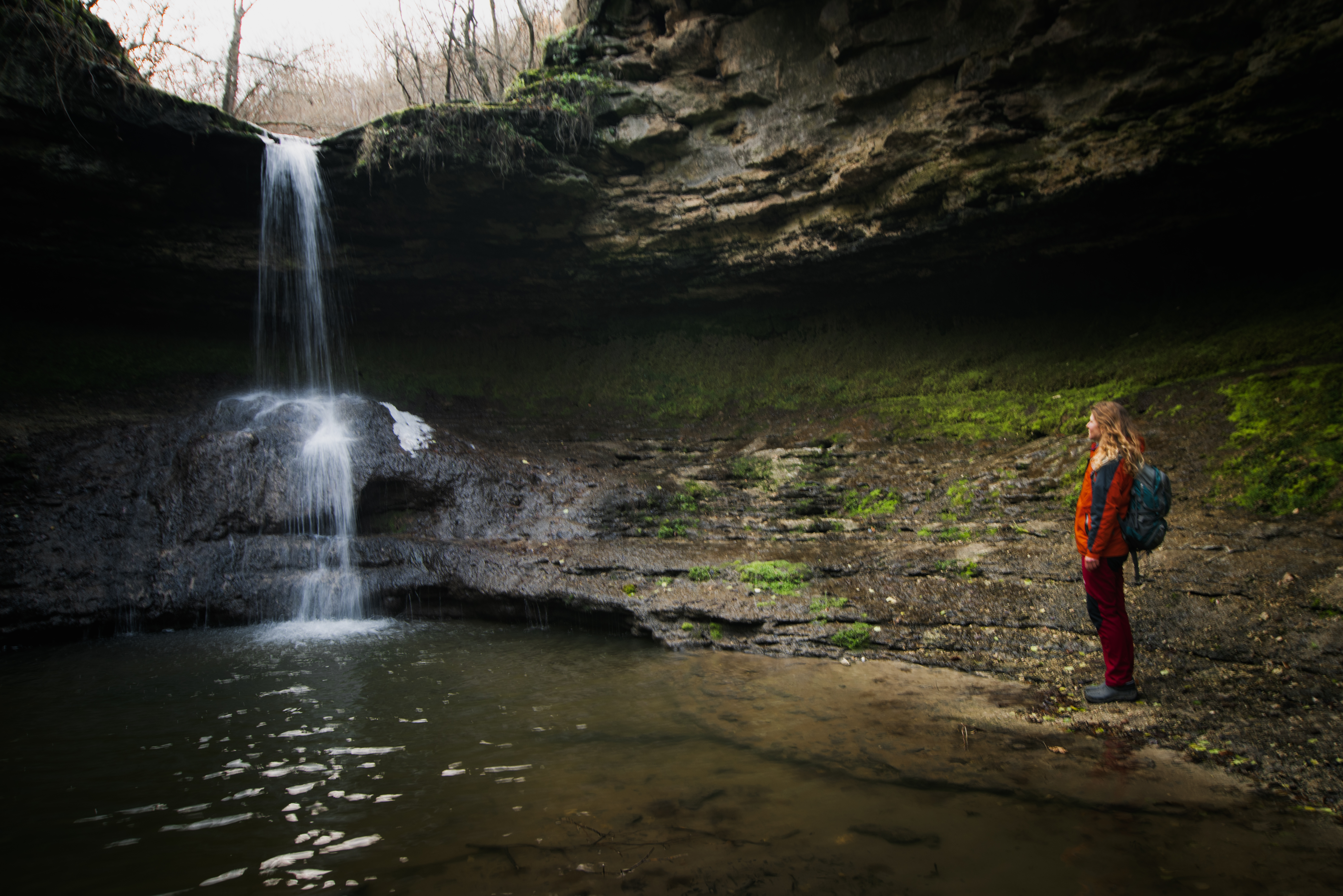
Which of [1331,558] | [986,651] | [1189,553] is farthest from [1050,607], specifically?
[1331,558]

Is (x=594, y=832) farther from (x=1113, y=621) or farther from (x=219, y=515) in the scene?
(x=219, y=515)

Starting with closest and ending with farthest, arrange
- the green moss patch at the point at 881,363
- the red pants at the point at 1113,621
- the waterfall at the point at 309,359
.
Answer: the red pants at the point at 1113,621, the waterfall at the point at 309,359, the green moss patch at the point at 881,363

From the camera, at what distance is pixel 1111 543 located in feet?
12.9

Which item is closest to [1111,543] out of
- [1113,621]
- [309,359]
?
[1113,621]

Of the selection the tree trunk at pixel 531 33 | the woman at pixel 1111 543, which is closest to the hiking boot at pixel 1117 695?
the woman at pixel 1111 543

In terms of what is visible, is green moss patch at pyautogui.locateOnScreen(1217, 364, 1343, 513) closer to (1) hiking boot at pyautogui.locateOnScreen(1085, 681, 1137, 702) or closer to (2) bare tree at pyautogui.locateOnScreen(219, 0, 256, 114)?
(1) hiking boot at pyautogui.locateOnScreen(1085, 681, 1137, 702)

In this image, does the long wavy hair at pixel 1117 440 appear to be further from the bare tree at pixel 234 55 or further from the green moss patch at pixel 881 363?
the bare tree at pixel 234 55

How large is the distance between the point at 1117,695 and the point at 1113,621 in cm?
43

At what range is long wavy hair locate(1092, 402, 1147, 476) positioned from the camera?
3.94m

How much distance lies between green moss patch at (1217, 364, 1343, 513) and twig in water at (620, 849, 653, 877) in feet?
21.8

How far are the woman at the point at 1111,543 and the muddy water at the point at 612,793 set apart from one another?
0.61 metres

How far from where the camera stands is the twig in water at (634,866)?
243 cm

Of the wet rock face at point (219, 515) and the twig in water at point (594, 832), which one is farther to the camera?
the wet rock face at point (219, 515)

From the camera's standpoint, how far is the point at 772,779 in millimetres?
3189
